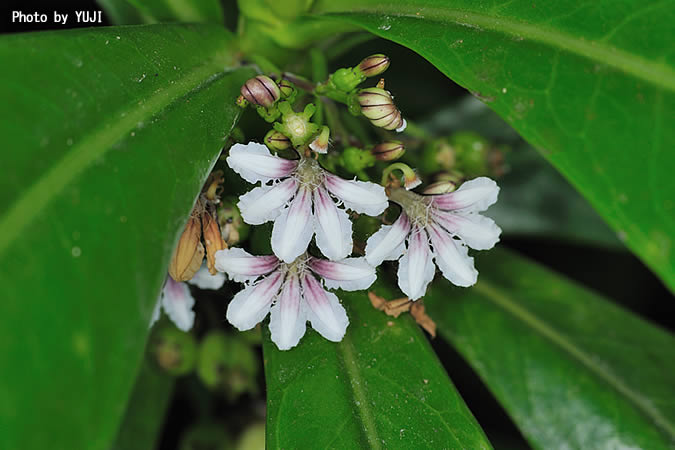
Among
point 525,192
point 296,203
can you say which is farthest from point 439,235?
point 525,192

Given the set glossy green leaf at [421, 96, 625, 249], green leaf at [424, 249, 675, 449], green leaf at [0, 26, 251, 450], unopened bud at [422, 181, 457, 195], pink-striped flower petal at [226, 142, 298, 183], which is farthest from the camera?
glossy green leaf at [421, 96, 625, 249]

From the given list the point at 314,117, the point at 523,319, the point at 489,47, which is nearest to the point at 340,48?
the point at 314,117

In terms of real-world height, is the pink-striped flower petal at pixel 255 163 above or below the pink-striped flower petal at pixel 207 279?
above

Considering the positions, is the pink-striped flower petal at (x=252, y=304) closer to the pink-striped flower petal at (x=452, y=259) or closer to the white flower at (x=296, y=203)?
the white flower at (x=296, y=203)

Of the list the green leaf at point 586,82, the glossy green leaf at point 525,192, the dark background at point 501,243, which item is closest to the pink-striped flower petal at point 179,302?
the dark background at point 501,243

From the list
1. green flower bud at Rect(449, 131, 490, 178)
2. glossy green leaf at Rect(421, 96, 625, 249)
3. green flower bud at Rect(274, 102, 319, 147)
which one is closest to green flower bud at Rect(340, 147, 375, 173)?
green flower bud at Rect(274, 102, 319, 147)

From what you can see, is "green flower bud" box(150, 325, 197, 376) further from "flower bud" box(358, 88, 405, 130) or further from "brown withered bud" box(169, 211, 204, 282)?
"flower bud" box(358, 88, 405, 130)
